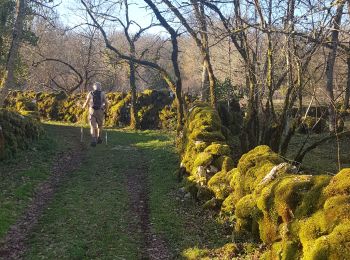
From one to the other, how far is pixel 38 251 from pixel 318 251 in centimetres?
456

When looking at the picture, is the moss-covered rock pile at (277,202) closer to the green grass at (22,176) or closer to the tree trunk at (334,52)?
the tree trunk at (334,52)

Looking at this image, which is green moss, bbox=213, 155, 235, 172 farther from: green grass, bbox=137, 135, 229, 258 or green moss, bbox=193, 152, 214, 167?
green grass, bbox=137, 135, 229, 258

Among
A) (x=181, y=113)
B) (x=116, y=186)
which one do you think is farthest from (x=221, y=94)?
(x=116, y=186)

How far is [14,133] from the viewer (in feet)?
44.6

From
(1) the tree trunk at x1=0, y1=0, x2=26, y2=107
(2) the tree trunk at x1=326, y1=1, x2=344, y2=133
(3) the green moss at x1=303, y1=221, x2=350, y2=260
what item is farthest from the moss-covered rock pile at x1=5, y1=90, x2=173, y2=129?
(3) the green moss at x1=303, y1=221, x2=350, y2=260

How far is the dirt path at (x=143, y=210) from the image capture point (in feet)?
22.6

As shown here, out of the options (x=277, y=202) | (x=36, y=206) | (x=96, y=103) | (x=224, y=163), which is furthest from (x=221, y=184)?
(x=96, y=103)

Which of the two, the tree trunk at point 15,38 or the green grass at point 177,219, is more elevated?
the tree trunk at point 15,38

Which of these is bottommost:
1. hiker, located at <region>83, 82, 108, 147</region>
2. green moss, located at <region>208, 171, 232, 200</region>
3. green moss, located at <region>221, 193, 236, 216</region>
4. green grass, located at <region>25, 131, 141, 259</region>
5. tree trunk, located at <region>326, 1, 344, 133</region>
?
green grass, located at <region>25, 131, 141, 259</region>

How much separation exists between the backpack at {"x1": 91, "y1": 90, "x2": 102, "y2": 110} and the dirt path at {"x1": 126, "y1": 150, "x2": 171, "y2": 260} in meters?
2.30

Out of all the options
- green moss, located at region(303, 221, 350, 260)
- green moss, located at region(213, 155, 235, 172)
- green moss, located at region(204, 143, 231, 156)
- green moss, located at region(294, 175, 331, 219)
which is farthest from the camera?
green moss, located at region(204, 143, 231, 156)

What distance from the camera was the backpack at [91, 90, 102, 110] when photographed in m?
13.9

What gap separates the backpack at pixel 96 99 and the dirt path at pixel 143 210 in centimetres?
230

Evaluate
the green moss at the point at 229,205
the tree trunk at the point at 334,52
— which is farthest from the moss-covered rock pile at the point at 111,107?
the green moss at the point at 229,205
